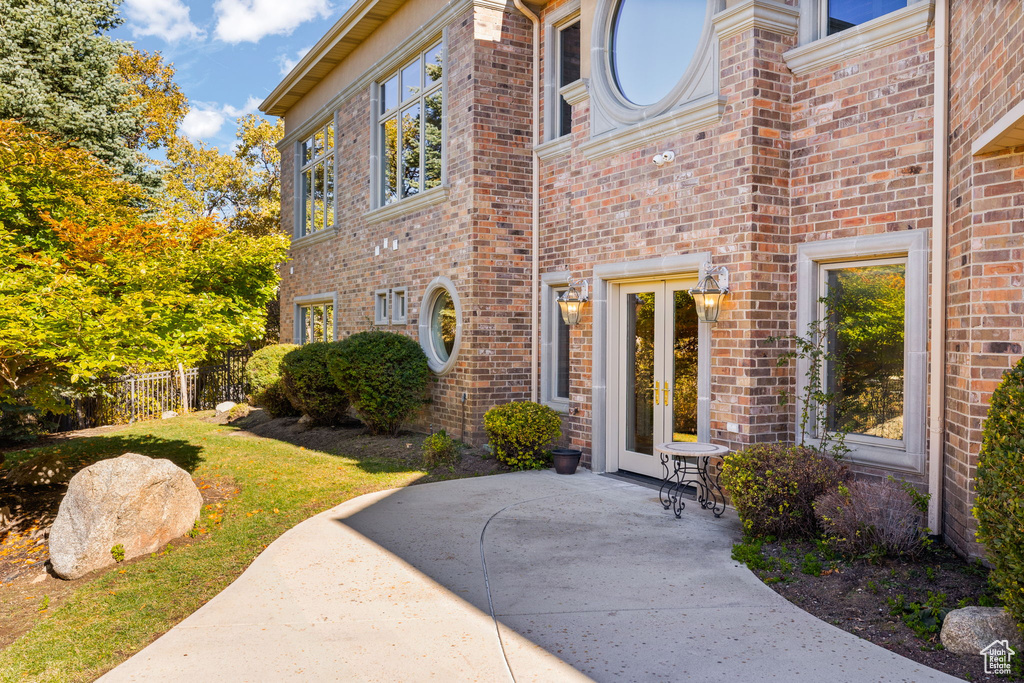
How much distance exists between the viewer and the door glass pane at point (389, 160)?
1355 cm

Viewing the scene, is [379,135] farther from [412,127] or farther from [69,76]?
[69,76]

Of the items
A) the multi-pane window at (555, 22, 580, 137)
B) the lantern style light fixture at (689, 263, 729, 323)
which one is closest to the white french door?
the lantern style light fixture at (689, 263, 729, 323)

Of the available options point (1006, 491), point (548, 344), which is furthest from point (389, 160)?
point (1006, 491)

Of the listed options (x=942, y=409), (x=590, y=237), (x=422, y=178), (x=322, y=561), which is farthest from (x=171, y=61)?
(x=942, y=409)

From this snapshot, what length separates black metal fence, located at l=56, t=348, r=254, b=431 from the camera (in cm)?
1513

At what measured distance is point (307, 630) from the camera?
421 cm

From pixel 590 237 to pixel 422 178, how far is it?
4.73m

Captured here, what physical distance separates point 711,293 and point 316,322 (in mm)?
12639

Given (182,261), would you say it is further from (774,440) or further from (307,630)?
(774,440)

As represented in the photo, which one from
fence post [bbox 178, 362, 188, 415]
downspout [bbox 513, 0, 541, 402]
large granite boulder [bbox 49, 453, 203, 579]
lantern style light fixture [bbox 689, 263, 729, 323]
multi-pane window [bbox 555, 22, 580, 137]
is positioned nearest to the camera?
large granite boulder [bbox 49, 453, 203, 579]

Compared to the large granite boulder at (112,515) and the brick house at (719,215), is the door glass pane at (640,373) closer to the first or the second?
the brick house at (719,215)

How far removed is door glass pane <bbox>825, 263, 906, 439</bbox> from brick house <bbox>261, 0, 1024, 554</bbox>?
0.07 ft

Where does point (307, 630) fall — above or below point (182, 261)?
below

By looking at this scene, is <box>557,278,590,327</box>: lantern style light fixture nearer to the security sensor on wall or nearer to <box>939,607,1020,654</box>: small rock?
the security sensor on wall
